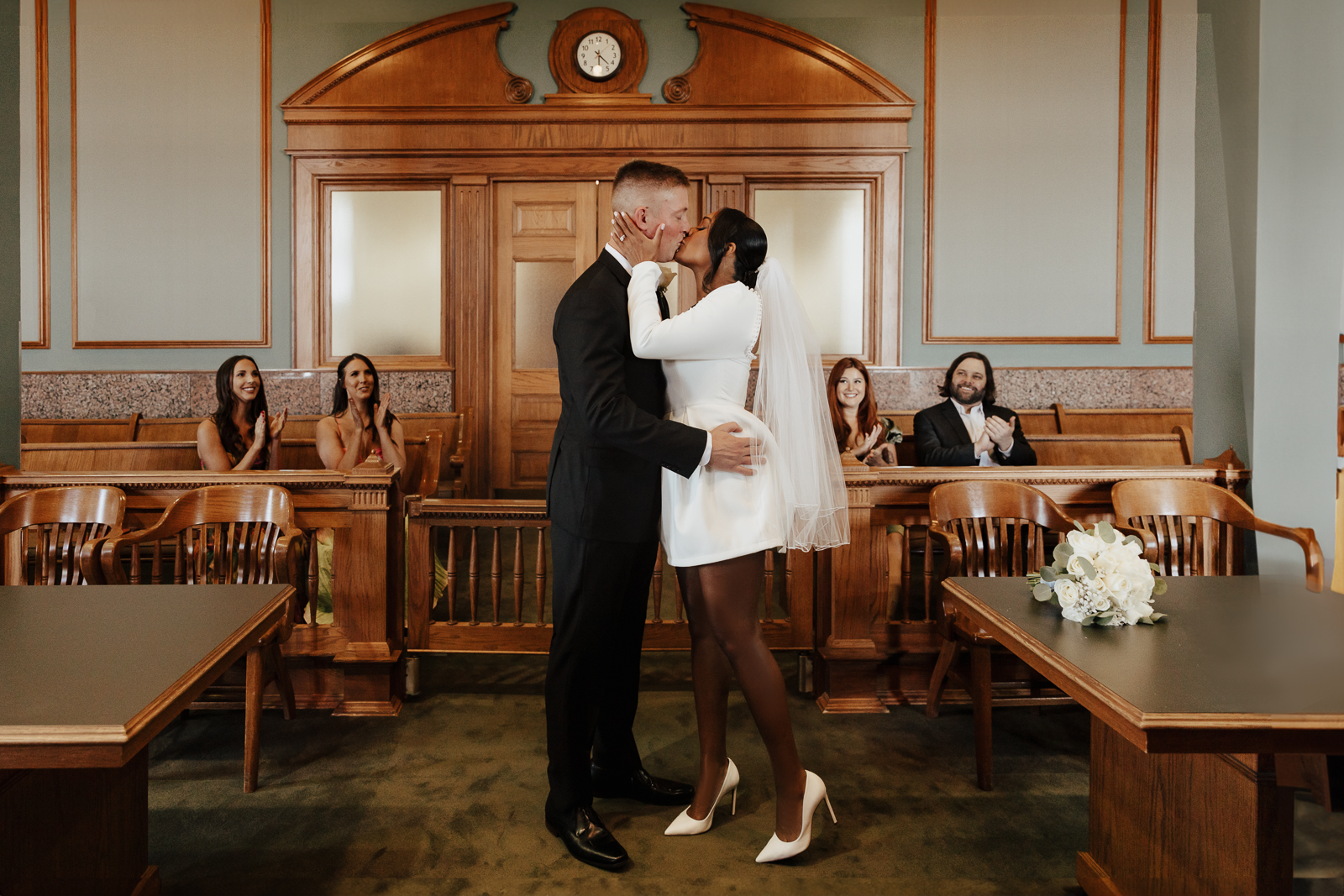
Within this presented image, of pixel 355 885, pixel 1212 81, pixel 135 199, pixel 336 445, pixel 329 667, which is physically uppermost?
pixel 135 199

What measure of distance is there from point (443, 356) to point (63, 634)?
207 inches

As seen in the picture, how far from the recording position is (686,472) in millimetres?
2094

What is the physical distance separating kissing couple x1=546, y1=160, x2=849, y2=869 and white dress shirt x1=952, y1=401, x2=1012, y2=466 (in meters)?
2.27

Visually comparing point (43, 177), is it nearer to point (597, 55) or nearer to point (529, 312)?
point (529, 312)

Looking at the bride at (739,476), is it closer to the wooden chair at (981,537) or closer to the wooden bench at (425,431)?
the wooden chair at (981,537)

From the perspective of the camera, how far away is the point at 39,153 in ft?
21.3

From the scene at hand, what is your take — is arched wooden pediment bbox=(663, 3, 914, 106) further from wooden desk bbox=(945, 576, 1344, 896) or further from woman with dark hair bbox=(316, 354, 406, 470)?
wooden desk bbox=(945, 576, 1344, 896)

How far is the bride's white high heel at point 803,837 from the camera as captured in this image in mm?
2178

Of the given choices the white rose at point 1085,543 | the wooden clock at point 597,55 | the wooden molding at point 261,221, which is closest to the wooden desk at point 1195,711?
the white rose at point 1085,543

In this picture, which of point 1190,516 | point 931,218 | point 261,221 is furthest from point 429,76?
point 1190,516

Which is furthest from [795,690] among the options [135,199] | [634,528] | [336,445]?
[135,199]

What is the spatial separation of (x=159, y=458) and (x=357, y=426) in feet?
3.52

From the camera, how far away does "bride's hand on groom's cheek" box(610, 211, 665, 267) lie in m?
2.22

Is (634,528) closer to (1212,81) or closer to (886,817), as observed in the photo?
(886,817)
